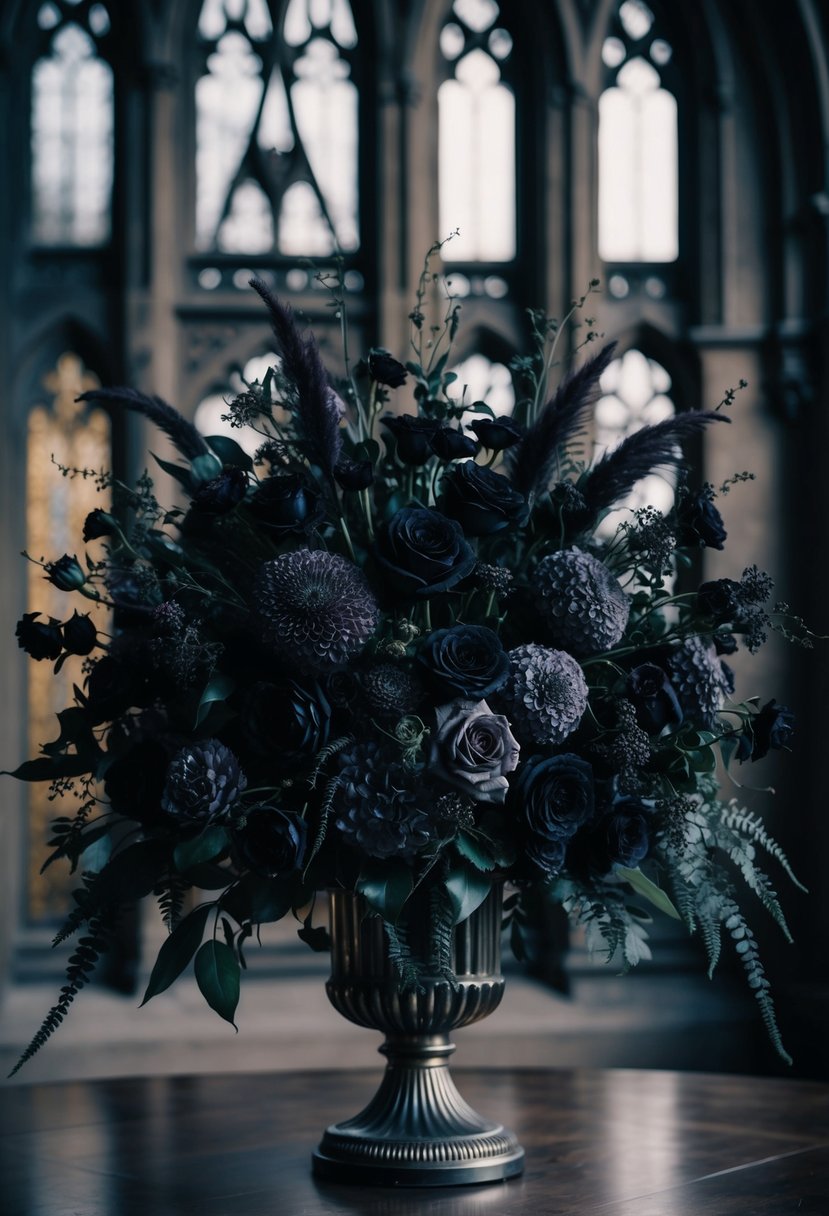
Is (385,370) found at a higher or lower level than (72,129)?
lower

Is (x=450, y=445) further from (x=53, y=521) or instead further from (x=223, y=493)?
(x=53, y=521)

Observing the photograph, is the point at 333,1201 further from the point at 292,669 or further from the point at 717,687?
the point at 717,687

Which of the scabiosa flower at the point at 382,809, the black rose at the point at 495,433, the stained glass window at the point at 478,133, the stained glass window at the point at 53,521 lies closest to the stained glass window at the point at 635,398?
the stained glass window at the point at 478,133

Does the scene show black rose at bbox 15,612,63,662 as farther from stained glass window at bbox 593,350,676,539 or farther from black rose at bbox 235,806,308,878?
stained glass window at bbox 593,350,676,539

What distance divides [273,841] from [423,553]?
325 mm

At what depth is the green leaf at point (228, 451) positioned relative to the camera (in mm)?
1865

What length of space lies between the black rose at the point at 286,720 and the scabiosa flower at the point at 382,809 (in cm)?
5

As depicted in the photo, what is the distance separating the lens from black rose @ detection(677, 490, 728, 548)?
1765 mm

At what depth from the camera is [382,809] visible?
5.20 feet

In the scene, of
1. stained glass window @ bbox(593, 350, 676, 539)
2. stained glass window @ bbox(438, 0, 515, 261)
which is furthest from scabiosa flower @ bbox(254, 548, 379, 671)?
stained glass window @ bbox(438, 0, 515, 261)

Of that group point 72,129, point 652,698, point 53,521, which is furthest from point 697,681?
point 72,129

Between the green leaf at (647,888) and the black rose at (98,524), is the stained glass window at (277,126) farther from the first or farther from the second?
the green leaf at (647,888)

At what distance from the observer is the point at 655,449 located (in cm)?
174

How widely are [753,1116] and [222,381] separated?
3920mm
